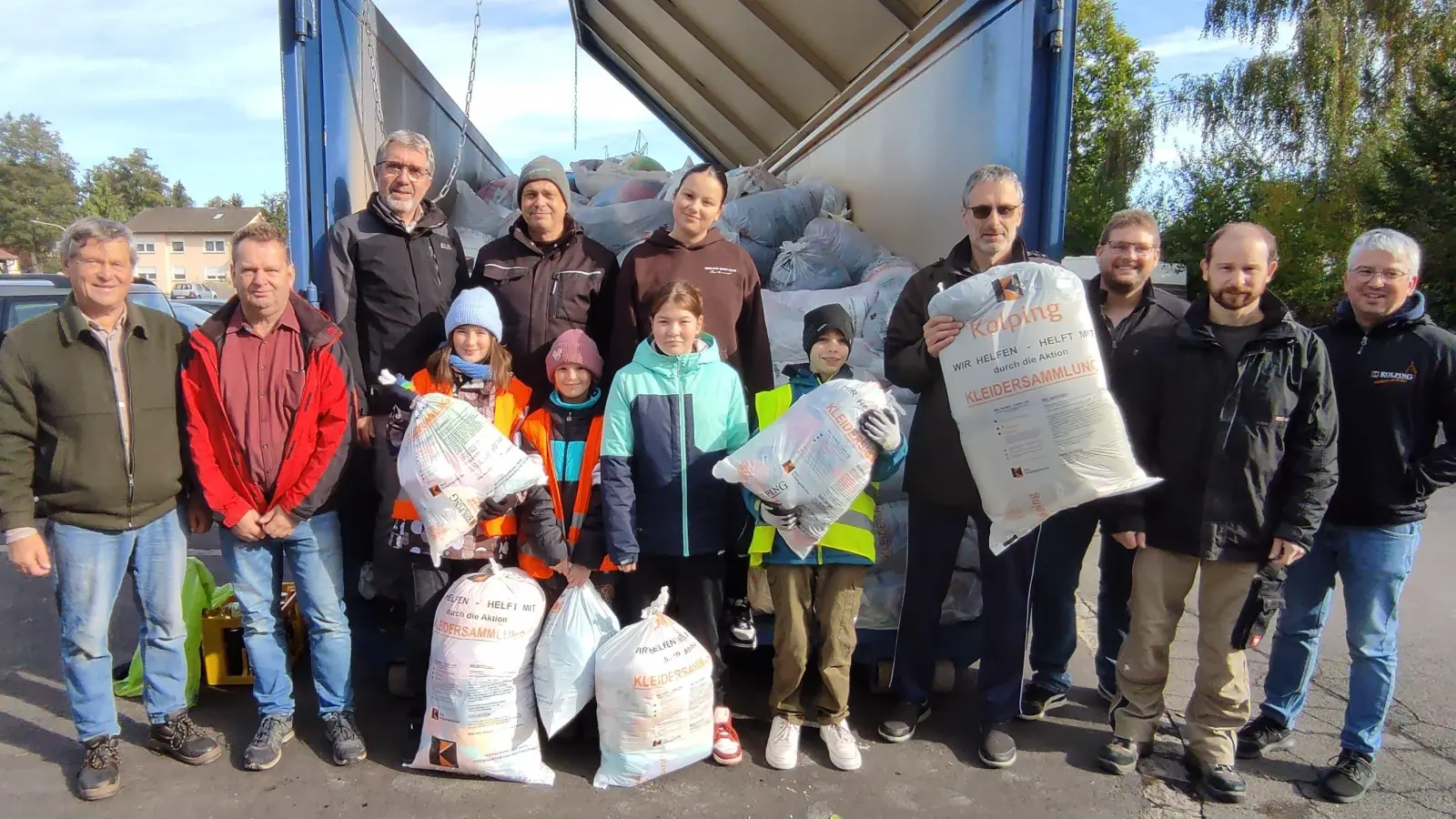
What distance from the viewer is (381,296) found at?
295 cm

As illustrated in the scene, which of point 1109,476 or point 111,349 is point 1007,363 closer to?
point 1109,476

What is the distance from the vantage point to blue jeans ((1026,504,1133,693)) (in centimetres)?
302

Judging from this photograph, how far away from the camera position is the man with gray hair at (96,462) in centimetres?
244

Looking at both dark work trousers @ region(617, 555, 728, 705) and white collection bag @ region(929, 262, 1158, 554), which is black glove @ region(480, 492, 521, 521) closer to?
dark work trousers @ region(617, 555, 728, 705)

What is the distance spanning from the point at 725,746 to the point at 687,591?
498 millimetres

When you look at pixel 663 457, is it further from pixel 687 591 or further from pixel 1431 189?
pixel 1431 189

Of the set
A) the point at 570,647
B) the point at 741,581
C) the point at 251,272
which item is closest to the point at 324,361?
the point at 251,272

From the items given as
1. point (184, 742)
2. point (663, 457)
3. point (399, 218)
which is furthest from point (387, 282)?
point (184, 742)

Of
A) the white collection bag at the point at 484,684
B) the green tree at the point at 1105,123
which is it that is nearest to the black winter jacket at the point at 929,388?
the white collection bag at the point at 484,684

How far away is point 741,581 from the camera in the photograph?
121 inches

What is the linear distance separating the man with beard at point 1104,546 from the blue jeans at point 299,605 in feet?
7.55


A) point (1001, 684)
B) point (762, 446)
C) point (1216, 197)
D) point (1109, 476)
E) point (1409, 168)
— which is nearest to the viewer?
point (1109, 476)

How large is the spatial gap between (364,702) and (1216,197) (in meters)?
→ 19.9

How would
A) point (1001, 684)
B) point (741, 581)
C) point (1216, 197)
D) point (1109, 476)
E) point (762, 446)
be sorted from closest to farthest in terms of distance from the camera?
point (1109, 476)
point (762, 446)
point (1001, 684)
point (741, 581)
point (1216, 197)
